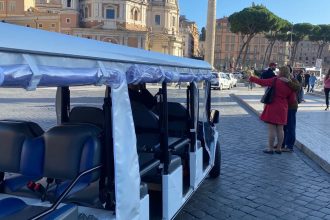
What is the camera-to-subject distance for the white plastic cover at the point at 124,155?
267cm

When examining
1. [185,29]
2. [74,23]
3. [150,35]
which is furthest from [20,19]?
[185,29]

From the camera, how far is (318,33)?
3794 inches

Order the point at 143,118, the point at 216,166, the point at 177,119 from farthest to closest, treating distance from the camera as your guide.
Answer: the point at 216,166 < the point at 177,119 < the point at 143,118

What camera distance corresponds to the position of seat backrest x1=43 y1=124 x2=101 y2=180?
2861 millimetres

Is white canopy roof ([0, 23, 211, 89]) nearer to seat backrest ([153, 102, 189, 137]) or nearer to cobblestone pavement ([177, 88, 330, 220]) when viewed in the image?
seat backrest ([153, 102, 189, 137])

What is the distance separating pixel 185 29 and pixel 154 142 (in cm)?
12420

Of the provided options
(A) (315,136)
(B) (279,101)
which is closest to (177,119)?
(B) (279,101)

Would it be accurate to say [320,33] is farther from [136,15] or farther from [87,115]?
[87,115]

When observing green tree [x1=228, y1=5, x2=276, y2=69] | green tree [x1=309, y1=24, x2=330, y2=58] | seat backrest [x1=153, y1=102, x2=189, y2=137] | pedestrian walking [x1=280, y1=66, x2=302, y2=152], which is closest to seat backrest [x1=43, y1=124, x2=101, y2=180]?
seat backrest [x1=153, y1=102, x2=189, y2=137]

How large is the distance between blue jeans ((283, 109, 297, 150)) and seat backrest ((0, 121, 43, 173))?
20.6ft

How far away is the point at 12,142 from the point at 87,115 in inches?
37.5

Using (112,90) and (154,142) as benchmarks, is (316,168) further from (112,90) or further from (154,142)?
(112,90)

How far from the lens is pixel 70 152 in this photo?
2.88m

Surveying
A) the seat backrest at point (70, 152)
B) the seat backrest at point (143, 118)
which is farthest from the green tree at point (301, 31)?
the seat backrest at point (70, 152)
